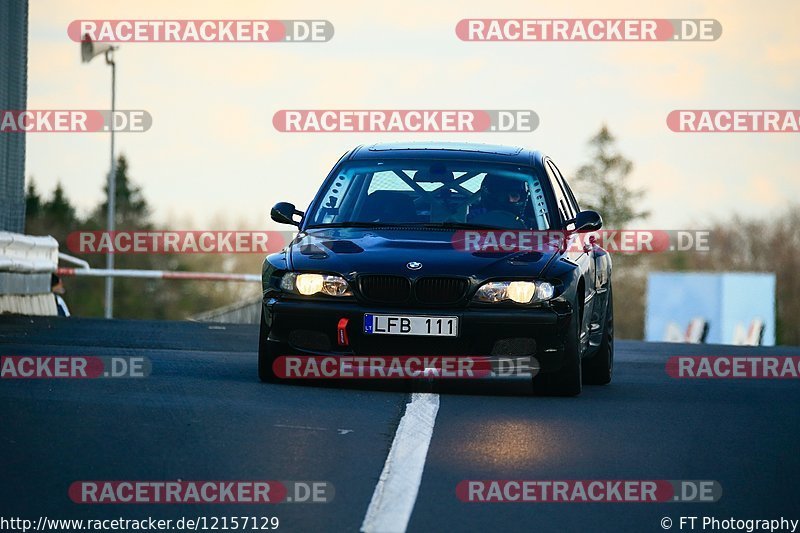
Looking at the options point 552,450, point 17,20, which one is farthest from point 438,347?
point 17,20

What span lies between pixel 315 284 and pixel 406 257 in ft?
1.96

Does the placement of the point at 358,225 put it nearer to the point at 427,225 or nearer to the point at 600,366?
the point at 427,225

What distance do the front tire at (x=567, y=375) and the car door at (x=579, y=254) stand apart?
1.62 feet

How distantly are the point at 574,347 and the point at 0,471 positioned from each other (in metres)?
4.67

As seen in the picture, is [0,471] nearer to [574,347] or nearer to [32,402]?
[32,402]

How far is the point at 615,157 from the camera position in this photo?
419ft

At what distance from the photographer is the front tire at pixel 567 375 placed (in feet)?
33.9

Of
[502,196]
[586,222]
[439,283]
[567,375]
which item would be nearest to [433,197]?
[502,196]

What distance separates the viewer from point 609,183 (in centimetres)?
12719

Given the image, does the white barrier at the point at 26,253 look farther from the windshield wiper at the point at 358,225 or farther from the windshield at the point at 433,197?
the windshield wiper at the point at 358,225

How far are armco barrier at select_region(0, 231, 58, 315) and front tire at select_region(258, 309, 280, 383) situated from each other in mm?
8511

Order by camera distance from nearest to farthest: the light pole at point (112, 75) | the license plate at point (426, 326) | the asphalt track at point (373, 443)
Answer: the asphalt track at point (373, 443) → the license plate at point (426, 326) → the light pole at point (112, 75)

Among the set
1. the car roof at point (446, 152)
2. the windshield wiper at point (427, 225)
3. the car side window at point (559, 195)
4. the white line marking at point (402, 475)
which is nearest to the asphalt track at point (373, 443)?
the white line marking at point (402, 475)

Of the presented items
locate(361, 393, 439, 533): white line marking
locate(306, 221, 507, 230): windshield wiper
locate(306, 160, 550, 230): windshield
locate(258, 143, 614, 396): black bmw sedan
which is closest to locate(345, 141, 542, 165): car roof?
locate(306, 160, 550, 230): windshield
